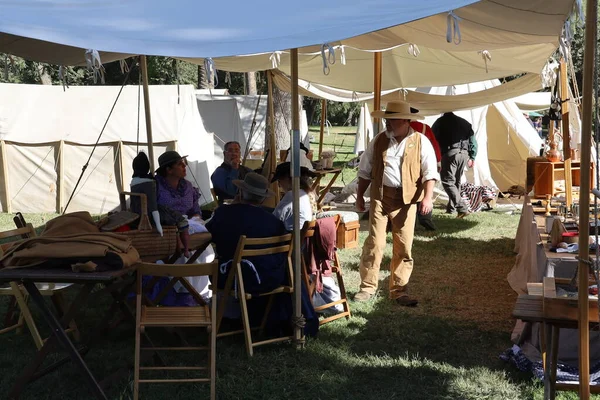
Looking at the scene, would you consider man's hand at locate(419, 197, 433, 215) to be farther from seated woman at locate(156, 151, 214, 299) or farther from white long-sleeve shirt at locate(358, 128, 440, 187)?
seated woman at locate(156, 151, 214, 299)

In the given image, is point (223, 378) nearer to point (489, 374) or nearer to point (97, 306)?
point (489, 374)

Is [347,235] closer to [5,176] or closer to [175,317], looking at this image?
[175,317]

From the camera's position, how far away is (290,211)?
184 inches

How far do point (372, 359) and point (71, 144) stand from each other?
26.2 feet

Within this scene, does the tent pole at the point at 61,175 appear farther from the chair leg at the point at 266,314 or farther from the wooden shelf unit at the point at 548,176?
the wooden shelf unit at the point at 548,176

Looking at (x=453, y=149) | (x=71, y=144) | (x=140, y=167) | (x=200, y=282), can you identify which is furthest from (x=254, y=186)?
(x=71, y=144)

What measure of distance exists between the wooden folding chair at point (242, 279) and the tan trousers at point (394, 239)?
1247 mm

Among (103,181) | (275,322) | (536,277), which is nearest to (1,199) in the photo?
(103,181)

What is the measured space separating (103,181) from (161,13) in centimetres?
774

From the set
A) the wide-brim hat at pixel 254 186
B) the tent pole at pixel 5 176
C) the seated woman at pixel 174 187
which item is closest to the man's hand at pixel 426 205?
the wide-brim hat at pixel 254 186

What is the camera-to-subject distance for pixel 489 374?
155 inches

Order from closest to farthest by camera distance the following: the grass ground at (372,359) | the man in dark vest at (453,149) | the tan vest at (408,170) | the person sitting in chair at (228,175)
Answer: the grass ground at (372,359), the tan vest at (408,170), the person sitting in chair at (228,175), the man in dark vest at (453,149)

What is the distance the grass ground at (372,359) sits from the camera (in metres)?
3.73

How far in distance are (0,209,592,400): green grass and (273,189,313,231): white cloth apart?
770 mm
